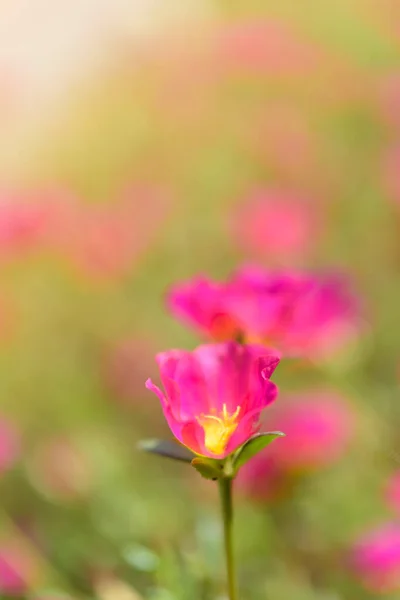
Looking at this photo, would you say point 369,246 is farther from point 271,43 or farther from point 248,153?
point 271,43

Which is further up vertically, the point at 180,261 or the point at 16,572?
the point at 180,261

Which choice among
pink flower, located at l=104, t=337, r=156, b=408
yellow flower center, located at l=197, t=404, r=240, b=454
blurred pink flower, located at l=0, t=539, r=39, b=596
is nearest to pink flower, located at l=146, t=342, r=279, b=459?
yellow flower center, located at l=197, t=404, r=240, b=454

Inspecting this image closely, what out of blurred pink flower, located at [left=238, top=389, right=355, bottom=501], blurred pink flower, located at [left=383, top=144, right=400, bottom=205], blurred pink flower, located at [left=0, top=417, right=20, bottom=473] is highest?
blurred pink flower, located at [left=383, top=144, right=400, bottom=205]

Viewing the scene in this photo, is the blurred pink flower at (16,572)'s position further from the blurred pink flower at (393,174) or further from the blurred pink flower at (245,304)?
the blurred pink flower at (393,174)

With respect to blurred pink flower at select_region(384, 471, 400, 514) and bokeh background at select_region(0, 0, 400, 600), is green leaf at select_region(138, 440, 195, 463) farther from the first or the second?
blurred pink flower at select_region(384, 471, 400, 514)

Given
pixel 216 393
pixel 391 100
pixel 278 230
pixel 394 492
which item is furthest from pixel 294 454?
pixel 391 100

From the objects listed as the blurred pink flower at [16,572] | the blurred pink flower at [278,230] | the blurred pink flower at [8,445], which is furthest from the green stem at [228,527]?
the blurred pink flower at [278,230]

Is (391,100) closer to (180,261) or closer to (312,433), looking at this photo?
(180,261)
